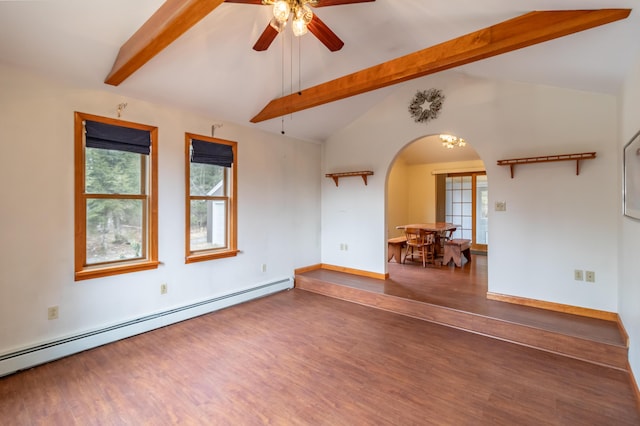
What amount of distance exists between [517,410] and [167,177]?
3972 mm

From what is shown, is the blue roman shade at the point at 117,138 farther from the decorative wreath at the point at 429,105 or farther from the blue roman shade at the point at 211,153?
the decorative wreath at the point at 429,105

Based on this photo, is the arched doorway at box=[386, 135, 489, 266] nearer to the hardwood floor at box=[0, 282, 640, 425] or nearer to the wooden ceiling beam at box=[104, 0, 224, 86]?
the hardwood floor at box=[0, 282, 640, 425]

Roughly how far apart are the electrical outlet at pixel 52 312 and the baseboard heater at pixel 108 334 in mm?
230

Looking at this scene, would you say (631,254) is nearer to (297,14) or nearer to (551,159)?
(551,159)

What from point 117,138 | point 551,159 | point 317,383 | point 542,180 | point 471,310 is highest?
point 117,138

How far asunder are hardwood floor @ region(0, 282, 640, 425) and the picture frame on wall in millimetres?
1405

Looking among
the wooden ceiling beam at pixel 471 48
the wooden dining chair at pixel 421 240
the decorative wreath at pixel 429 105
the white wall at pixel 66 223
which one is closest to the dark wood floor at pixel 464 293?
the wooden dining chair at pixel 421 240

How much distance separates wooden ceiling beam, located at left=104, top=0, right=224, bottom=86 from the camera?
1.93 meters

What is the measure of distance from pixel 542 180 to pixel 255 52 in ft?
11.9

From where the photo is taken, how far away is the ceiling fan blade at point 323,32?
225 cm

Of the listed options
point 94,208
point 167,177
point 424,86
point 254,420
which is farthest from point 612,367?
point 94,208

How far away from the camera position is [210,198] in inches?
159

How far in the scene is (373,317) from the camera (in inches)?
148

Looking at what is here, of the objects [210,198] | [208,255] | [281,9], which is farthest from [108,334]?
[281,9]
